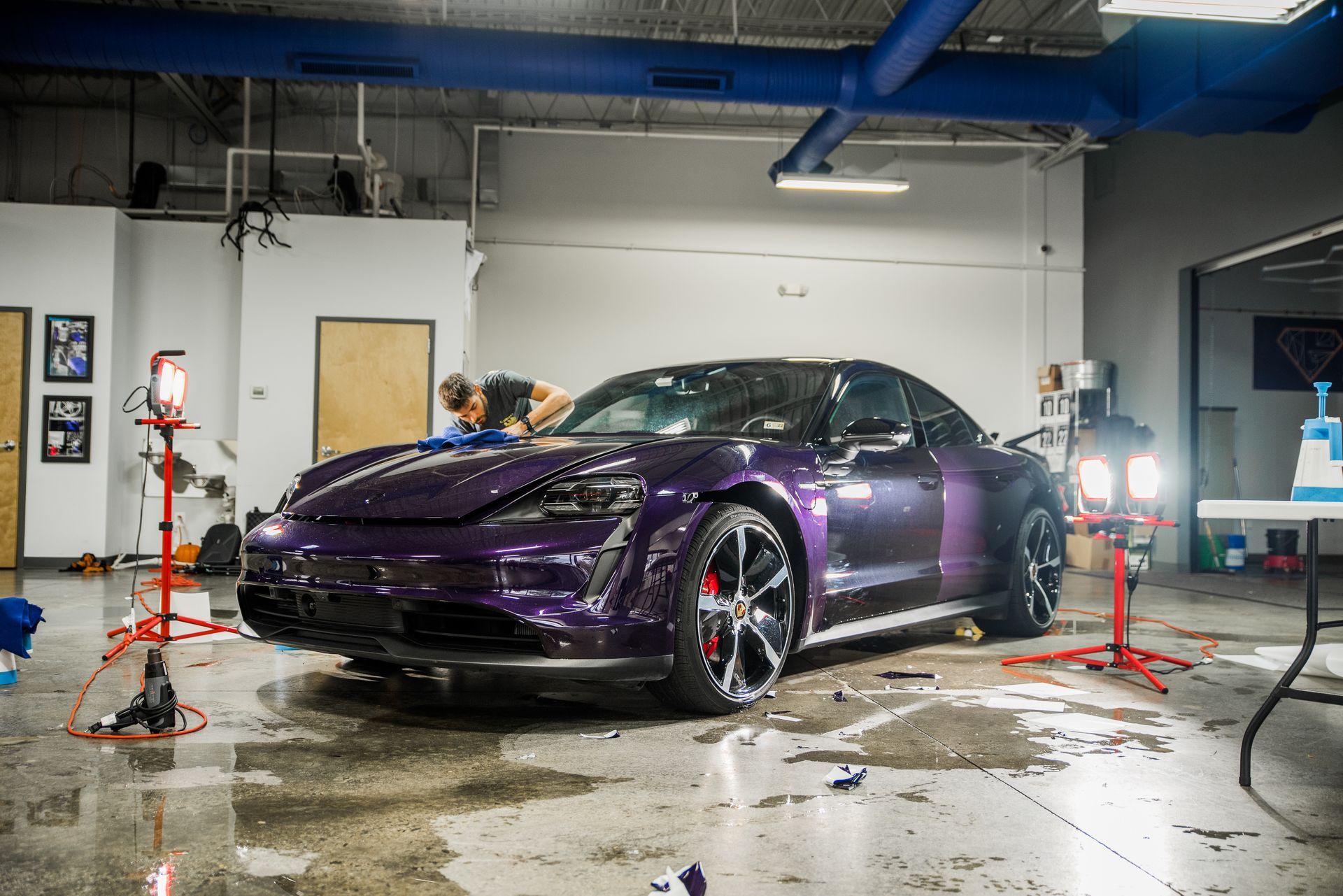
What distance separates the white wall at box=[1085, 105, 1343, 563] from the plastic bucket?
84cm

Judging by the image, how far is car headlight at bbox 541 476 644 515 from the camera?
2904 millimetres

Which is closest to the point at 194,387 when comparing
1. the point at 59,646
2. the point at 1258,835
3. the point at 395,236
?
the point at 395,236

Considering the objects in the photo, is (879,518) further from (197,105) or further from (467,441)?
(197,105)

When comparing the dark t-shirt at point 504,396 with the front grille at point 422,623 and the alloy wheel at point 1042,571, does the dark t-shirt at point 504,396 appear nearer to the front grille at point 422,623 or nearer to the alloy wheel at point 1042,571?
the front grille at point 422,623

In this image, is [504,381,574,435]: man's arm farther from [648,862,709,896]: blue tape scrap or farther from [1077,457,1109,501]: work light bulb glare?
[648,862,709,896]: blue tape scrap

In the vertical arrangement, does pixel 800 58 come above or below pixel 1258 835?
above

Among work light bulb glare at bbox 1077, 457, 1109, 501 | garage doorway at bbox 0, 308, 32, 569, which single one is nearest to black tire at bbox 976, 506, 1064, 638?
work light bulb glare at bbox 1077, 457, 1109, 501

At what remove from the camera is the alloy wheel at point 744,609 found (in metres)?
3.17

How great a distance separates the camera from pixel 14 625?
3.61 m

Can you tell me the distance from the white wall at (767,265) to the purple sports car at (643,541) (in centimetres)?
846

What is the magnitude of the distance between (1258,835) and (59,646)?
4587 mm

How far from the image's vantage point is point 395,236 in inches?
392

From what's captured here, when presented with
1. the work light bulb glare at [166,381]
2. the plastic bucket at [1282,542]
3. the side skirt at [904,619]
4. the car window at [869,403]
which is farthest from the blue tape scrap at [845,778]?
the plastic bucket at [1282,542]

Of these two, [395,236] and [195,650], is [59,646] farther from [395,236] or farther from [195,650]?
[395,236]
